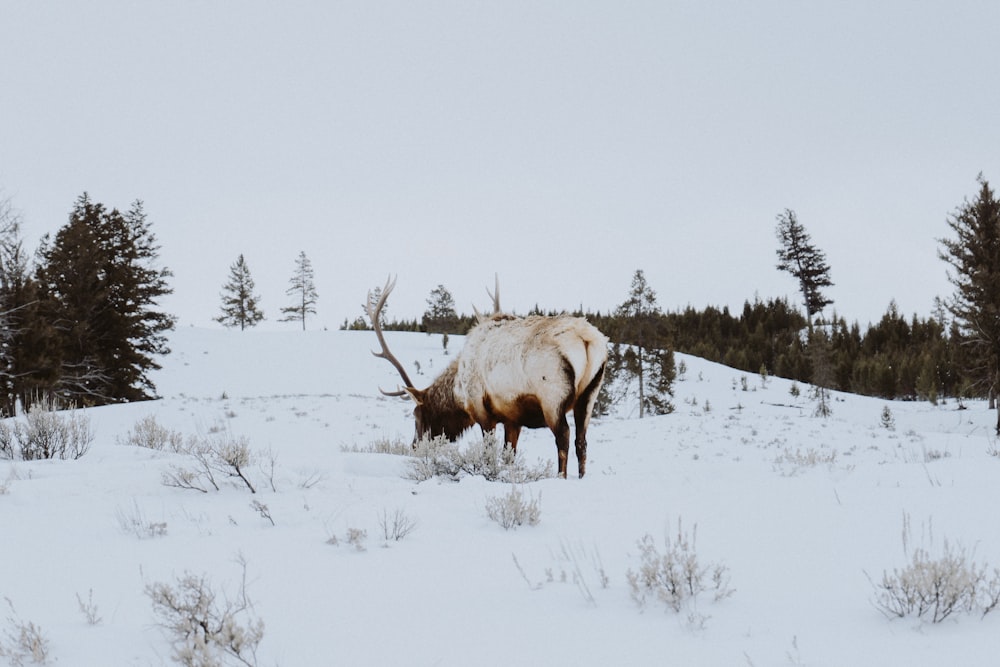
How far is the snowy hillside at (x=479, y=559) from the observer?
6.34ft

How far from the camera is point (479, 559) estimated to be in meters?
2.82

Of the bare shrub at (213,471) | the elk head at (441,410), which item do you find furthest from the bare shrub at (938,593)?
the elk head at (441,410)

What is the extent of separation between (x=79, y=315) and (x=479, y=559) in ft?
77.3

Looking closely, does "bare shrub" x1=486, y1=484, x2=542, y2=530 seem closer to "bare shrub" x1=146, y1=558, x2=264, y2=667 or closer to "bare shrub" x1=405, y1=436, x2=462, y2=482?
"bare shrub" x1=146, y1=558, x2=264, y2=667

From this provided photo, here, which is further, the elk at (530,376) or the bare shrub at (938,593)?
the elk at (530,376)

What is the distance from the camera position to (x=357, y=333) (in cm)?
4644

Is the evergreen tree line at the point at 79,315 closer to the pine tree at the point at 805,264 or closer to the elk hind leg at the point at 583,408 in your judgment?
the elk hind leg at the point at 583,408

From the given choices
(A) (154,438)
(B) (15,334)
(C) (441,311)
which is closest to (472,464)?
(A) (154,438)

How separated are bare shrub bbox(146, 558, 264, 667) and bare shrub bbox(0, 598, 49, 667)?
1.03 feet

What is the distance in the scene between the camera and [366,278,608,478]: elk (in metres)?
5.89

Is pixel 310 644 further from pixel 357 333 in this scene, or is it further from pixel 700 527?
pixel 357 333

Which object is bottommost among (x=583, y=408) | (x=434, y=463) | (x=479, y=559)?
(x=479, y=559)

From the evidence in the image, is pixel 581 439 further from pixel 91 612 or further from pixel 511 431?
pixel 91 612

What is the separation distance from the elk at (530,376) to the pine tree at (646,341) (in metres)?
19.5
